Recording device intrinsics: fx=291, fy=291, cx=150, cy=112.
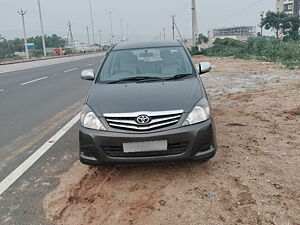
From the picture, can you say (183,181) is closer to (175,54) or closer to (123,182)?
(123,182)

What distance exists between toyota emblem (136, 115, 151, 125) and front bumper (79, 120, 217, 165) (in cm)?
13

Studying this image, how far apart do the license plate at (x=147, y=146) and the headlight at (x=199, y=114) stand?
0.33 meters

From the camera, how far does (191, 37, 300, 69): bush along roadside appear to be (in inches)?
751

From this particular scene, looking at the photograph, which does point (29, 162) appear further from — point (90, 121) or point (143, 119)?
point (143, 119)

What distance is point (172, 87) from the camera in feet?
12.4

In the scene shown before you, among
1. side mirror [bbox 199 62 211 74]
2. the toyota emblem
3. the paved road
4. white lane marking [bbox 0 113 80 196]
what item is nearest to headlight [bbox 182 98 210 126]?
the toyota emblem

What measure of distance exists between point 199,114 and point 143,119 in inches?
26.0

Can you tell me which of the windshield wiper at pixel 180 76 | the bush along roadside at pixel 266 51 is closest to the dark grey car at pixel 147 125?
the windshield wiper at pixel 180 76

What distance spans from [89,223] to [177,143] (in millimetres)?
1212

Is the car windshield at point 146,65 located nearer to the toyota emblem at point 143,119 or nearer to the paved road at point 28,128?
the toyota emblem at point 143,119

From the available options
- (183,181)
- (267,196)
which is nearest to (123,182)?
(183,181)

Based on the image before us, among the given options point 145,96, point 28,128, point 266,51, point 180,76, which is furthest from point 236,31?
point 145,96

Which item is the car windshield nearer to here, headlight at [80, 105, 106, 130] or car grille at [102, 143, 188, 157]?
headlight at [80, 105, 106, 130]

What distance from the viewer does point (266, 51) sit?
2366 cm
